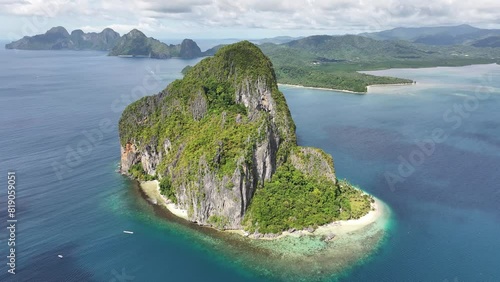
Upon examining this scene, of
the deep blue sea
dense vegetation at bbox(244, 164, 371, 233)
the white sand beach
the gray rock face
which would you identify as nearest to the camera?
the deep blue sea

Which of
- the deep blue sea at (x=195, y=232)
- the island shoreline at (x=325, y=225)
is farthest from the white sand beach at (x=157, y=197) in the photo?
the deep blue sea at (x=195, y=232)

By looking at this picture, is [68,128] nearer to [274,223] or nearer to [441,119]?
[274,223]

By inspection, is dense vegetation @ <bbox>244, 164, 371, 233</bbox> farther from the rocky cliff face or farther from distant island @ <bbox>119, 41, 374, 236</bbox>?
the rocky cliff face

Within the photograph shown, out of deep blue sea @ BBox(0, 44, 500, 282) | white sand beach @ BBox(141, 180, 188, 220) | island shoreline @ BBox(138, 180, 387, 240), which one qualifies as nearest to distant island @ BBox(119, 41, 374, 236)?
white sand beach @ BBox(141, 180, 188, 220)

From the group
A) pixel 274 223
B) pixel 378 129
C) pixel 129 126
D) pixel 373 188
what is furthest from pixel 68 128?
pixel 378 129

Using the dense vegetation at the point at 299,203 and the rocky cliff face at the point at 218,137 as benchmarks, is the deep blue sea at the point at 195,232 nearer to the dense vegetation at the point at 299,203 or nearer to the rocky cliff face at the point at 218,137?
the rocky cliff face at the point at 218,137

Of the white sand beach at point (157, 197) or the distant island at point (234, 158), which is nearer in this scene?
the distant island at point (234, 158)

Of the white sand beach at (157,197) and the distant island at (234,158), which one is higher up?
the distant island at (234,158)

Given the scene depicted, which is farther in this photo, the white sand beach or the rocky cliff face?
the white sand beach
